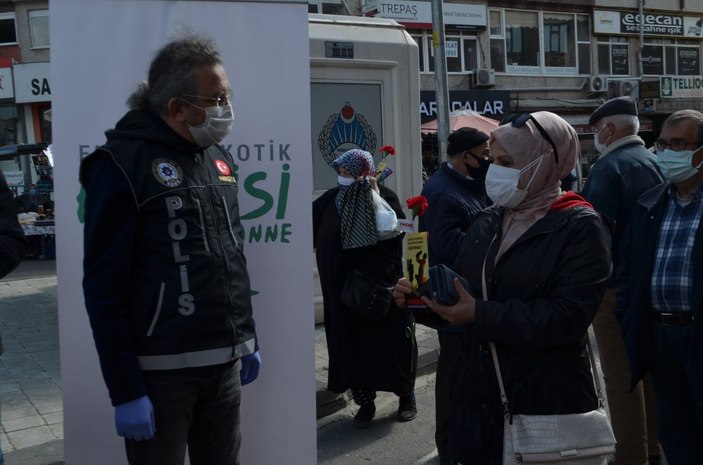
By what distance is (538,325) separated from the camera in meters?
2.35

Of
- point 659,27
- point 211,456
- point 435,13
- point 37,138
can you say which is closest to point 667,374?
point 211,456

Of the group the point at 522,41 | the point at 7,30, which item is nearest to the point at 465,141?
the point at 7,30

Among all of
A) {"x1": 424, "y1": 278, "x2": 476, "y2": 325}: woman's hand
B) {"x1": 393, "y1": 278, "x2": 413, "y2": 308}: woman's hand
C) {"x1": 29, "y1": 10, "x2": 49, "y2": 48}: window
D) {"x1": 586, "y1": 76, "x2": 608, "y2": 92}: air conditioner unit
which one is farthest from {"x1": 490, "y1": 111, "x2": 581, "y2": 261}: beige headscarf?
{"x1": 586, "y1": 76, "x2": 608, "y2": 92}: air conditioner unit

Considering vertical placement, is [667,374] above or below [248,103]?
below

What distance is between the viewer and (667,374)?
3.13 metres

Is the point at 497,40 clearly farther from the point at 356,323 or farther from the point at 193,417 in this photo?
the point at 193,417

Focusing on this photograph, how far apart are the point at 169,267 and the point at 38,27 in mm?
20123

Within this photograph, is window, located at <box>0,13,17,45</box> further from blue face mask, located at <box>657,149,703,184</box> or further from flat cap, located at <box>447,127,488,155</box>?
blue face mask, located at <box>657,149,703,184</box>

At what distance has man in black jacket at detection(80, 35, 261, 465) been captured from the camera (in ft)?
7.36

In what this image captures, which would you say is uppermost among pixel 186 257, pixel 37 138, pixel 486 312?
pixel 37 138

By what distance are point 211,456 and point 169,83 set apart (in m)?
1.30

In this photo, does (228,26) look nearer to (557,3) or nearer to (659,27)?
(557,3)

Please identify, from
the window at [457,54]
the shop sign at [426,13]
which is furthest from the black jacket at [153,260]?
the window at [457,54]

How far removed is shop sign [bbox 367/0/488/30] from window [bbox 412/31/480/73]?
0.45 metres
